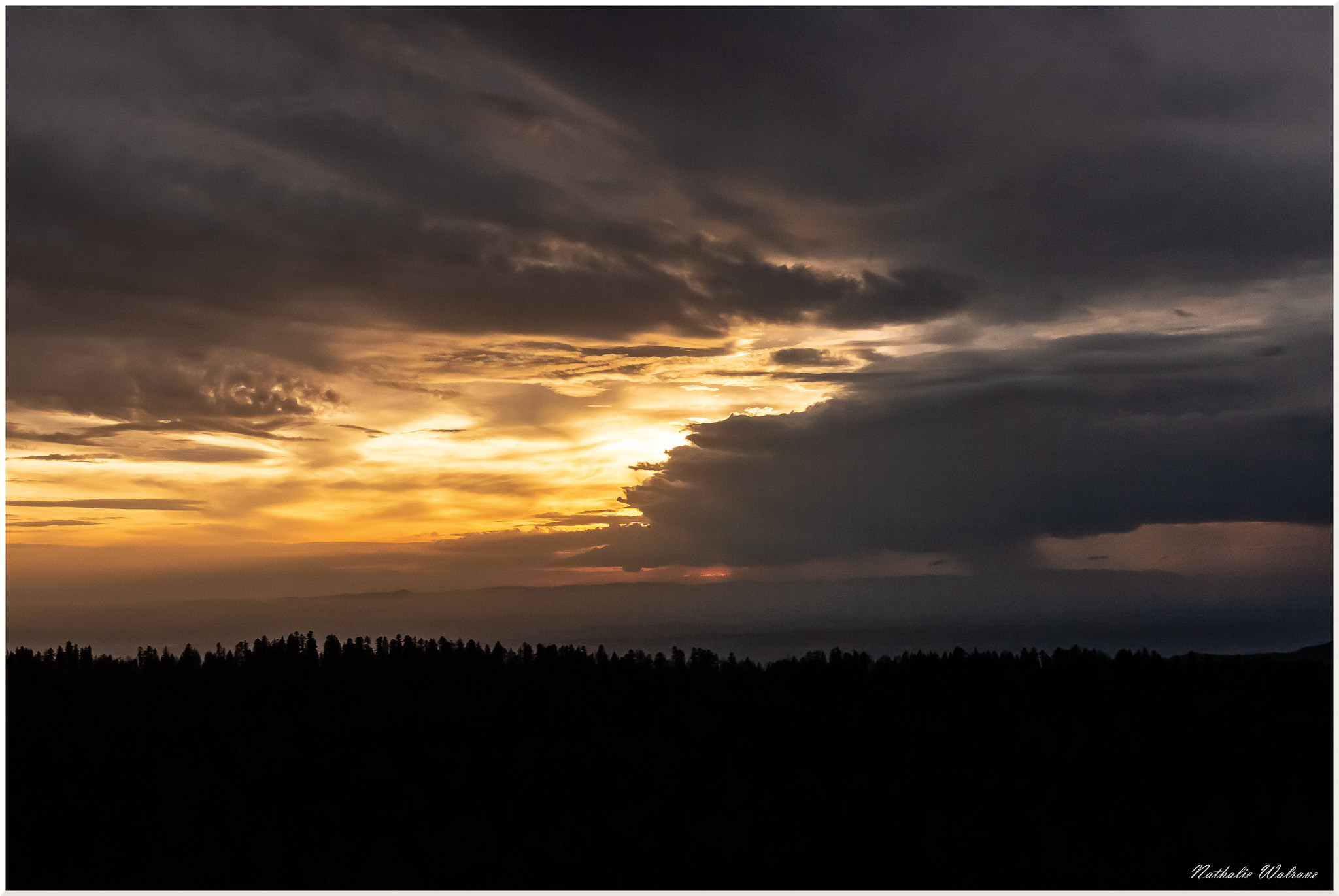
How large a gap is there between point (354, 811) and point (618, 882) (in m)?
12.7

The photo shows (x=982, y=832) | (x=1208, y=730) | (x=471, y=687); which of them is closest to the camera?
(x=982, y=832)

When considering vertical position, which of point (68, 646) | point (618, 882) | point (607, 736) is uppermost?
point (68, 646)

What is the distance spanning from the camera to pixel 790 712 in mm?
48094

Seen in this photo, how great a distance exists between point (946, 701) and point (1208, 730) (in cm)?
1095

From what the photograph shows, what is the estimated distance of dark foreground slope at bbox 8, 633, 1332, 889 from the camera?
3588cm

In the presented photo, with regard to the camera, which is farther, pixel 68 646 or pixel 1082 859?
pixel 68 646

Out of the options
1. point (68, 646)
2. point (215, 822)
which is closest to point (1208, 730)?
point (215, 822)

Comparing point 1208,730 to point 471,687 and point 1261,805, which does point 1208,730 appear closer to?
point 1261,805

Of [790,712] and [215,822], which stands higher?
[790,712]

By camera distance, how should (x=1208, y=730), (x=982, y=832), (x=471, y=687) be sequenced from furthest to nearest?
(x=471, y=687) → (x=1208, y=730) → (x=982, y=832)

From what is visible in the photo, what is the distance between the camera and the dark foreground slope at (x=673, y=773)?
118 feet

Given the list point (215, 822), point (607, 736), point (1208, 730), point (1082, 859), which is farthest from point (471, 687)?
point (1208, 730)

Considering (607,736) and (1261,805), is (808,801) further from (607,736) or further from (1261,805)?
(1261,805)

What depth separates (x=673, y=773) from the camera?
42969mm
